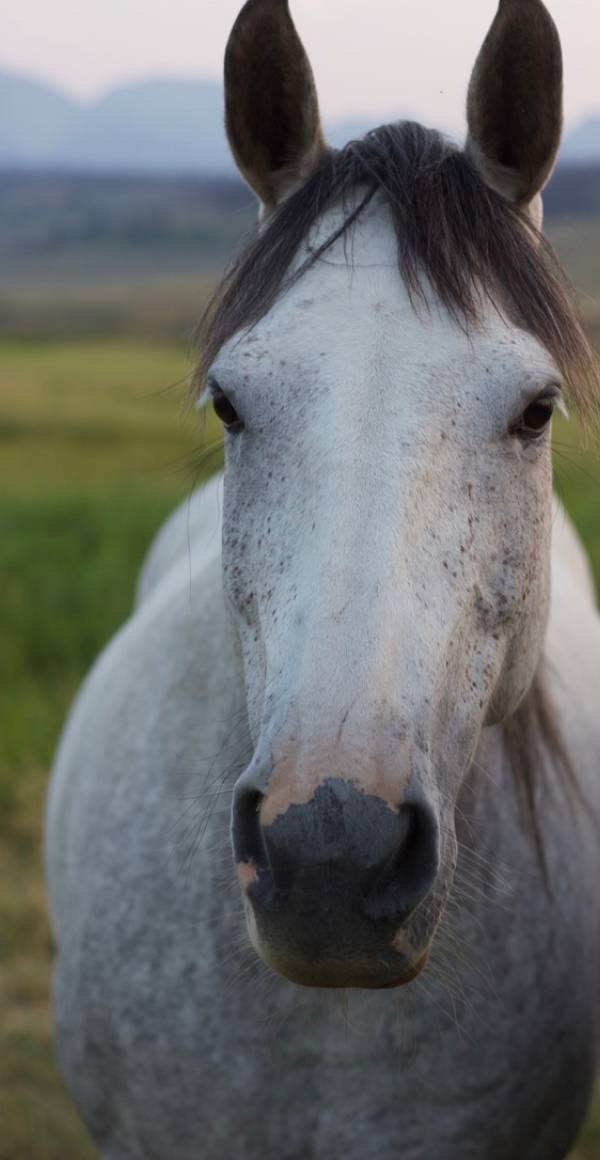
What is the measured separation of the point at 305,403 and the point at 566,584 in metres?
2.43

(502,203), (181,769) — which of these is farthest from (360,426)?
(181,769)

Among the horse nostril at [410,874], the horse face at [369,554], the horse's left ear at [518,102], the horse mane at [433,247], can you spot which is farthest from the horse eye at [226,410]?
the horse nostril at [410,874]

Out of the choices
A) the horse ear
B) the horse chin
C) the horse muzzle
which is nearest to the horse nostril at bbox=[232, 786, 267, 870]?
the horse muzzle

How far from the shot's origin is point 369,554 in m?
1.67

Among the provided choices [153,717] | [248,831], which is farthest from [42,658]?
[248,831]

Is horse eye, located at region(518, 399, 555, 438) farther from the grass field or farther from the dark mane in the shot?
the grass field

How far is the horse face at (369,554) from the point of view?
1.57m

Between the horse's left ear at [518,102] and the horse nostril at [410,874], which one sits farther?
the horse's left ear at [518,102]

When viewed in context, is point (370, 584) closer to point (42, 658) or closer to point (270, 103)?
point (270, 103)

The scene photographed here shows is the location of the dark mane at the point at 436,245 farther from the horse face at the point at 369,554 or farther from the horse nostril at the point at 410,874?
the horse nostril at the point at 410,874

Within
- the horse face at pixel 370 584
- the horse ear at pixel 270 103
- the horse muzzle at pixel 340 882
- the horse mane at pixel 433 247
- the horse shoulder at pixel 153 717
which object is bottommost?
the horse shoulder at pixel 153 717

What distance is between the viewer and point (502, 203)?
2.18 metres

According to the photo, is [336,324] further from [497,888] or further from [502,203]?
[497,888]

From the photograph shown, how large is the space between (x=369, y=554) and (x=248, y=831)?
0.45m
